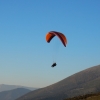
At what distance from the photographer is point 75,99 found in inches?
3568

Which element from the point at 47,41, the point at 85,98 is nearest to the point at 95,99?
the point at 85,98

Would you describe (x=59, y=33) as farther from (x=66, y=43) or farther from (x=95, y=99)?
(x=95, y=99)

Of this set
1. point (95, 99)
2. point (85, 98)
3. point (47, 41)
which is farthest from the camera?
point (85, 98)

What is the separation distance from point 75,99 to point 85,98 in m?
4.32

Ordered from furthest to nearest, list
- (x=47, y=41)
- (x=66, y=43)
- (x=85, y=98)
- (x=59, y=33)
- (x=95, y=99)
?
(x=85, y=98), (x=95, y=99), (x=47, y=41), (x=59, y=33), (x=66, y=43)

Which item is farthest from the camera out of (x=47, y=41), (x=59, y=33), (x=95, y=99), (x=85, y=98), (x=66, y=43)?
(x=85, y=98)

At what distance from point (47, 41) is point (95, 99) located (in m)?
38.8

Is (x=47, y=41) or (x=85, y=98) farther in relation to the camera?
(x=85, y=98)

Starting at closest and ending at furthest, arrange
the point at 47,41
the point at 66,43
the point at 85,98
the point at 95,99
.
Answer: the point at 66,43, the point at 47,41, the point at 95,99, the point at 85,98

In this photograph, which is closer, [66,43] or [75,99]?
[66,43]

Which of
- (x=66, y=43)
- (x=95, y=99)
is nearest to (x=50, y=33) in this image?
(x=66, y=43)

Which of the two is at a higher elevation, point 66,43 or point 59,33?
point 59,33

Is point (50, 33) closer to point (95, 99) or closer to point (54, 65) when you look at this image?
point (54, 65)

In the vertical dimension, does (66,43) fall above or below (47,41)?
below
